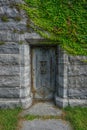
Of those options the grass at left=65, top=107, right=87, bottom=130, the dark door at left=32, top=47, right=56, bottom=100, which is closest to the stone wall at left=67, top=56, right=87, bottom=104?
the grass at left=65, top=107, right=87, bottom=130

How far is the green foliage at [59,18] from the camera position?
530 centimetres

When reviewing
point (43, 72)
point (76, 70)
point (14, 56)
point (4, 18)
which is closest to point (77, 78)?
point (76, 70)

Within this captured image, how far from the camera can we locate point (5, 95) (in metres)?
5.50

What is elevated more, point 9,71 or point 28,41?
point 28,41

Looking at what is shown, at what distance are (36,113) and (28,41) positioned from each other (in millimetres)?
1737

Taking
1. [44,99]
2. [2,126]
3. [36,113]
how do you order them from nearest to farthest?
[2,126] < [36,113] < [44,99]

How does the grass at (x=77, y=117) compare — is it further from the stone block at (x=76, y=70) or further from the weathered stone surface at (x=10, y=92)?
the weathered stone surface at (x=10, y=92)

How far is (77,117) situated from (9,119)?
1486 millimetres

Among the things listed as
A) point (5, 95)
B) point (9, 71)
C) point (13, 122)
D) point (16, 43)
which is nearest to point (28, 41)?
point (16, 43)

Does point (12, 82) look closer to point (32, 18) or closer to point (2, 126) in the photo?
point (2, 126)

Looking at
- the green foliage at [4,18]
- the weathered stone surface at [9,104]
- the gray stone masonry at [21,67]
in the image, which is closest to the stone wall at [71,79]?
the gray stone masonry at [21,67]

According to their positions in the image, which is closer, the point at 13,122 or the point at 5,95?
the point at 13,122

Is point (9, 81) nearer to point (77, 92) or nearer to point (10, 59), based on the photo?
point (10, 59)

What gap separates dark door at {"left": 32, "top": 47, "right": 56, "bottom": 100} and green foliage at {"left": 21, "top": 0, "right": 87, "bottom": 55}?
573mm
